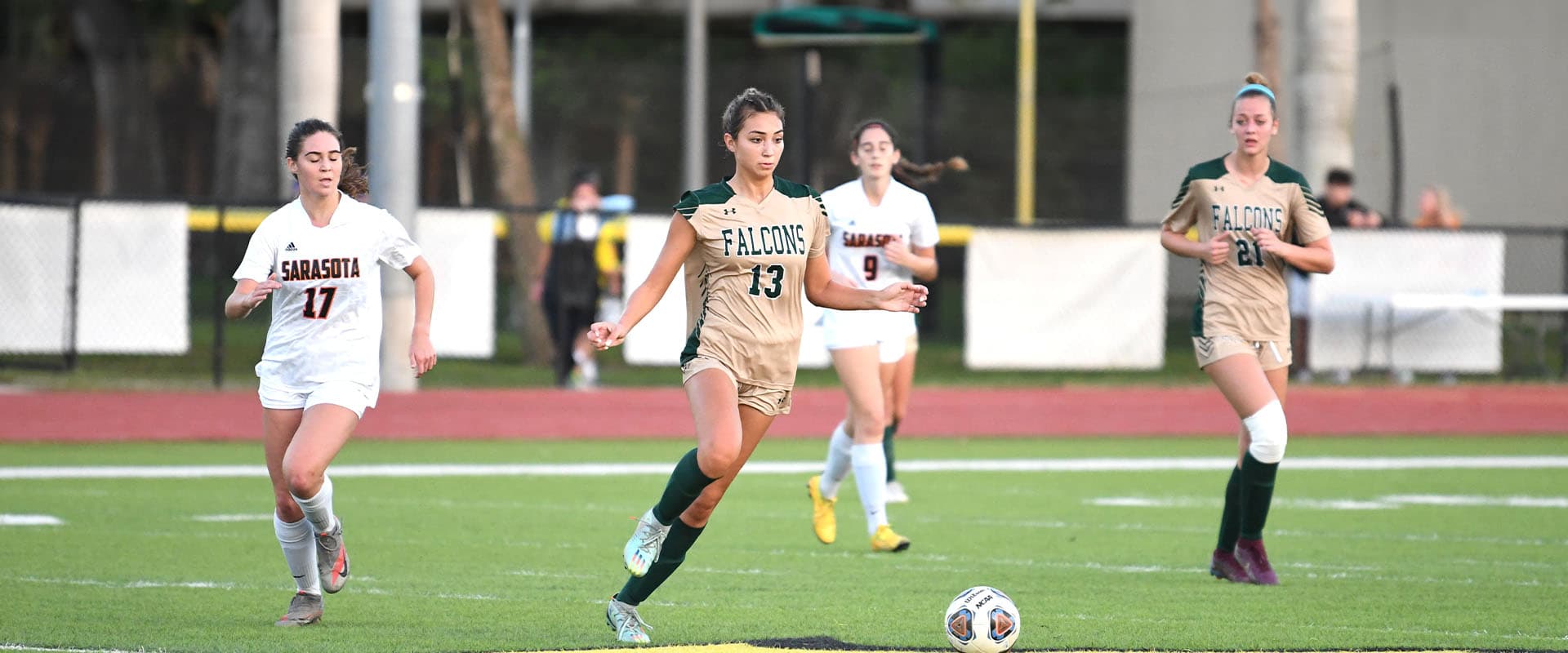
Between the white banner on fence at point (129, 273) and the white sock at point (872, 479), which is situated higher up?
the white banner on fence at point (129, 273)

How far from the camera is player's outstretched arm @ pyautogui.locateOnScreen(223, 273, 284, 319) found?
7.07 metres

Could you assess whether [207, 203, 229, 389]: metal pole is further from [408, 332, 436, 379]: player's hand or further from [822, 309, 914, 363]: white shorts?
[408, 332, 436, 379]: player's hand

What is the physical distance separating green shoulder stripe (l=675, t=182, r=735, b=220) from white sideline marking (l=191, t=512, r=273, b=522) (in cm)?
496

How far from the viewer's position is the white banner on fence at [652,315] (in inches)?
770

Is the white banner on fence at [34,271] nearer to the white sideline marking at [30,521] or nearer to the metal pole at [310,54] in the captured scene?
the metal pole at [310,54]

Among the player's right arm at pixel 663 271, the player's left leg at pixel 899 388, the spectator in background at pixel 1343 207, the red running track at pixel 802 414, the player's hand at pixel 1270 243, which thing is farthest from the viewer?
the spectator in background at pixel 1343 207

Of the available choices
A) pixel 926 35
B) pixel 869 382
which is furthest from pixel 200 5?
pixel 869 382

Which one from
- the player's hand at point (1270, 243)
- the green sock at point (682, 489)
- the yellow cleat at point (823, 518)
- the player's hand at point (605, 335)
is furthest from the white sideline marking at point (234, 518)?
the player's hand at point (1270, 243)

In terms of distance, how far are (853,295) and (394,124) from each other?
470 inches

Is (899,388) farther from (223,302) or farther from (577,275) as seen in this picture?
(223,302)

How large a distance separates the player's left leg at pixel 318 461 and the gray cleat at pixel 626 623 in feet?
3.86

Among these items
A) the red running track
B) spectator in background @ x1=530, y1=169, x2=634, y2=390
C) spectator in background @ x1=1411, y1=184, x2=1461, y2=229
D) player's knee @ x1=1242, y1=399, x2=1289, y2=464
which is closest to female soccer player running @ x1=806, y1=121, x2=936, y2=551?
player's knee @ x1=1242, y1=399, x2=1289, y2=464

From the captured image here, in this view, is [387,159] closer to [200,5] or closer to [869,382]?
[869,382]

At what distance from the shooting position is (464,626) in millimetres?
7504
